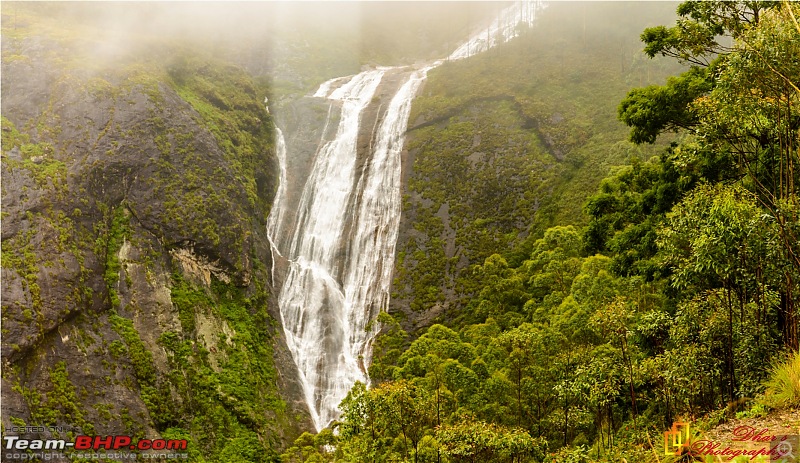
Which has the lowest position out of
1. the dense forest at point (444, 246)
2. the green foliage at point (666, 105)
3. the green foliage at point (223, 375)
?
the green foliage at point (223, 375)

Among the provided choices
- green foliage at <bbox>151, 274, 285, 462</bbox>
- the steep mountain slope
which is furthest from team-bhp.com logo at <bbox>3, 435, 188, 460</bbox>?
the steep mountain slope

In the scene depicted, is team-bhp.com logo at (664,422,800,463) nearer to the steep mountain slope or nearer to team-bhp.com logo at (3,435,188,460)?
team-bhp.com logo at (3,435,188,460)

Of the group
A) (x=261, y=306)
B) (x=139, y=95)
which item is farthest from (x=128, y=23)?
(x=261, y=306)

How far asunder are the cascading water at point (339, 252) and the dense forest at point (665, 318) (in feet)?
33.0

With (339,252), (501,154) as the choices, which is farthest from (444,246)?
(501,154)

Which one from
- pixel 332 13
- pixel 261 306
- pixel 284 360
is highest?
pixel 332 13

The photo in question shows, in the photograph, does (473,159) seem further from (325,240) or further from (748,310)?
(748,310)

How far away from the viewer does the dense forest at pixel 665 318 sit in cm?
1137

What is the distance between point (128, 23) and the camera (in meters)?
52.0

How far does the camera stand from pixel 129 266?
2959cm

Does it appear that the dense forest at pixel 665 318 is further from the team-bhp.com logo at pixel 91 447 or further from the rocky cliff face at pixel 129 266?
the rocky cliff face at pixel 129 266

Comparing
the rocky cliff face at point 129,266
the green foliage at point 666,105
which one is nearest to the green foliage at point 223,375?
the rocky cliff face at point 129,266

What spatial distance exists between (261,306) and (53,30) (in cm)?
2509

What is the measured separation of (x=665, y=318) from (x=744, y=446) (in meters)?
6.15
